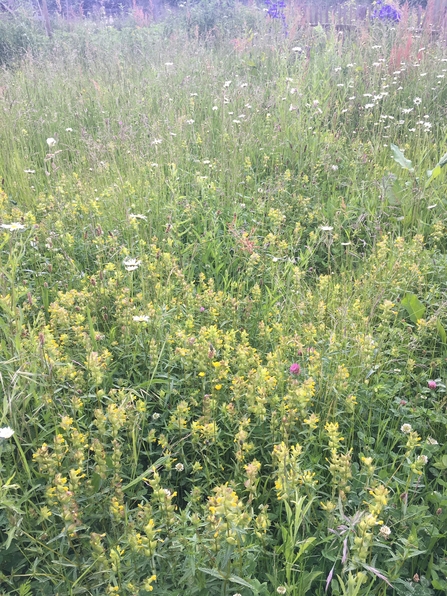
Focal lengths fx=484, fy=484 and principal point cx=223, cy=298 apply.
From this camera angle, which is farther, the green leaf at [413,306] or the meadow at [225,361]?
the green leaf at [413,306]

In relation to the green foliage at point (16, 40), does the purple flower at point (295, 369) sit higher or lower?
lower

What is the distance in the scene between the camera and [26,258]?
2510mm

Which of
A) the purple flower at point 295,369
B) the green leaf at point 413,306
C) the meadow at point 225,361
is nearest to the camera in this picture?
the meadow at point 225,361

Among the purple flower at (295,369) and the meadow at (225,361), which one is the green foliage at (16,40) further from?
the purple flower at (295,369)

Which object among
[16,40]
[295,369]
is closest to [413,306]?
[295,369]

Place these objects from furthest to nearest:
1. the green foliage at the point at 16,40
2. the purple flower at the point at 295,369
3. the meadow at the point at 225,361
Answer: the green foliage at the point at 16,40, the purple flower at the point at 295,369, the meadow at the point at 225,361

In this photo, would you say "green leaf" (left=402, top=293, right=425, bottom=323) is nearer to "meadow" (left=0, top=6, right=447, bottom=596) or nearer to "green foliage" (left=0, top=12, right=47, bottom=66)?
"meadow" (left=0, top=6, right=447, bottom=596)

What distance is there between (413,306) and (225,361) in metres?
1.01

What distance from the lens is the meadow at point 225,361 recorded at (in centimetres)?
123

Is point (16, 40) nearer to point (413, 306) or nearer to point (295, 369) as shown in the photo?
point (413, 306)

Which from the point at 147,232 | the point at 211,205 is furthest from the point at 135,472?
the point at 211,205

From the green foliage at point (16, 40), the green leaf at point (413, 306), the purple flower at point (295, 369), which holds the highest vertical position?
the green foliage at point (16, 40)

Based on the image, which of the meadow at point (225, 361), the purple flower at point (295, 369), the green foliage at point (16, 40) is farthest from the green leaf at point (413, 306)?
the green foliage at point (16, 40)

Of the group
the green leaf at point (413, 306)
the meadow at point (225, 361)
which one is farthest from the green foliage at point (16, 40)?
the green leaf at point (413, 306)
